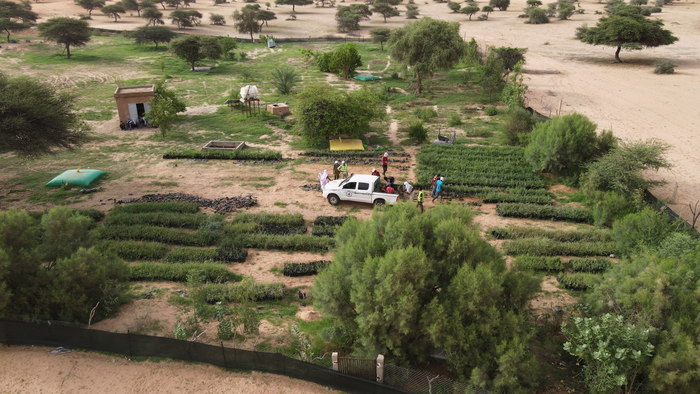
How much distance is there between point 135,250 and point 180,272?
2.45 meters

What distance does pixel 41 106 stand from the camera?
2148cm

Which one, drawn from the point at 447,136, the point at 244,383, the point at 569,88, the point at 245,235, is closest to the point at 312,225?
the point at 245,235

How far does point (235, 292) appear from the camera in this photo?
13641mm

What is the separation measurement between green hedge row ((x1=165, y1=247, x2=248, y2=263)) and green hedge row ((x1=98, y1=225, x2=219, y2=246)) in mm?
621

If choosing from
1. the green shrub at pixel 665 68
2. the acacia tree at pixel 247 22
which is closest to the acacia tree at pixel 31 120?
the acacia tree at pixel 247 22

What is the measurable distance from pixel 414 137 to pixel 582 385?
1918 centimetres

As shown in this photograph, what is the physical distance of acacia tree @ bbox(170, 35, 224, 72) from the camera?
1822 inches

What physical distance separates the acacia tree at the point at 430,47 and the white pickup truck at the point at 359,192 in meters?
18.9

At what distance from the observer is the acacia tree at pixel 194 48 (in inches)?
1822

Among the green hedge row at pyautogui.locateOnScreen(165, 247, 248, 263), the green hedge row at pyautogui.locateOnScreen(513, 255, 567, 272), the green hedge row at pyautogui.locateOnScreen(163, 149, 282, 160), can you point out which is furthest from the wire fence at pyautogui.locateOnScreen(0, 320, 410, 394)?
the green hedge row at pyautogui.locateOnScreen(163, 149, 282, 160)

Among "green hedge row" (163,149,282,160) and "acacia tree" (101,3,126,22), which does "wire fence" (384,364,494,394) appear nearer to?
"green hedge row" (163,149,282,160)

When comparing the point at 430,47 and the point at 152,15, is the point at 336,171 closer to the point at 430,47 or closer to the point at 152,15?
the point at 430,47

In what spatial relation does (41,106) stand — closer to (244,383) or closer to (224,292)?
(224,292)

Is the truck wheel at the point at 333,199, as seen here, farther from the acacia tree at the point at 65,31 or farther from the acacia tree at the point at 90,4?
the acacia tree at the point at 90,4
